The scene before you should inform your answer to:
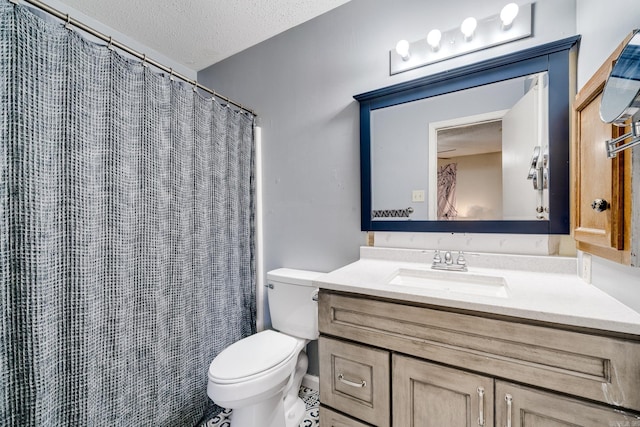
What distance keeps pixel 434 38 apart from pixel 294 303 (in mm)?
1636

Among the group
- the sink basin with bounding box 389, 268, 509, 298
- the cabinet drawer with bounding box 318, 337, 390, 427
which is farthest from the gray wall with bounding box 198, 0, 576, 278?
the cabinet drawer with bounding box 318, 337, 390, 427

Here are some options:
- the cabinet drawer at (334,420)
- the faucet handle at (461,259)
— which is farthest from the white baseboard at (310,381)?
the faucet handle at (461,259)

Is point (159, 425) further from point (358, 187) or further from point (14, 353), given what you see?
point (358, 187)

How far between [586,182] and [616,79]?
0.43 metres

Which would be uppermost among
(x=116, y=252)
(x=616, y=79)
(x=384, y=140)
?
(x=384, y=140)

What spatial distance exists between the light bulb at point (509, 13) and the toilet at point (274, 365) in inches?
59.1

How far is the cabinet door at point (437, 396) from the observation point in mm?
797

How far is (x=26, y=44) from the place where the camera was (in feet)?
3.06

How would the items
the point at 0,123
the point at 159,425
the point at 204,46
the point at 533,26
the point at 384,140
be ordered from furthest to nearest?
the point at 204,46, the point at 384,140, the point at 159,425, the point at 533,26, the point at 0,123

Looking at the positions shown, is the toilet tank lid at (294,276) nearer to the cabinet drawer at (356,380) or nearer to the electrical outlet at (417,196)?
the cabinet drawer at (356,380)

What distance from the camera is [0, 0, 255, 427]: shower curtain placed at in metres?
0.92

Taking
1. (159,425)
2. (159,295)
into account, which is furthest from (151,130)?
(159,425)

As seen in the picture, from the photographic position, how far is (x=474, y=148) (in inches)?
50.4

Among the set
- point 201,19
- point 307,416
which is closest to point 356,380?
point 307,416
